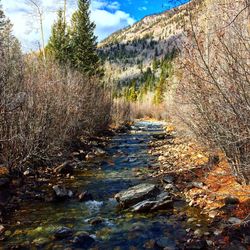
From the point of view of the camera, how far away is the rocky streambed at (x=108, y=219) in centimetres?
761

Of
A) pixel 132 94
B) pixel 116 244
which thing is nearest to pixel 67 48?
pixel 116 244

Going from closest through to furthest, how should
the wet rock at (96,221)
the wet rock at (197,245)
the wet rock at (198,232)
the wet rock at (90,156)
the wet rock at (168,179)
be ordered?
the wet rock at (197,245)
the wet rock at (198,232)
the wet rock at (96,221)
the wet rock at (168,179)
the wet rock at (90,156)

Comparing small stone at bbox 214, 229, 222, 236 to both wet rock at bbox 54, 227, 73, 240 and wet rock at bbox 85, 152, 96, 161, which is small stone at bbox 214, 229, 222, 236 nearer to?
wet rock at bbox 54, 227, 73, 240

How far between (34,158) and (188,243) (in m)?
7.80

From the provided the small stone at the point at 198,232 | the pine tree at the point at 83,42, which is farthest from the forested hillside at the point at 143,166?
the pine tree at the point at 83,42

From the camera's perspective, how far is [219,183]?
35.6 ft

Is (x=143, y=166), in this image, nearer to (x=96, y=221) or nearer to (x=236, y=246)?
(x=96, y=221)

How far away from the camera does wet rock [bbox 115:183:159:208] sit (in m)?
10.2

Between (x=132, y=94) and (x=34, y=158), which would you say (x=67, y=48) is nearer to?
(x=34, y=158)

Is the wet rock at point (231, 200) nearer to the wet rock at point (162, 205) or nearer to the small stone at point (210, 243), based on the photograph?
the wet rock at point (162, 205)

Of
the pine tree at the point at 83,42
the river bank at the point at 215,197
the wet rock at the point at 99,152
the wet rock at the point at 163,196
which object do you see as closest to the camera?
the river bank at the point at 215,197

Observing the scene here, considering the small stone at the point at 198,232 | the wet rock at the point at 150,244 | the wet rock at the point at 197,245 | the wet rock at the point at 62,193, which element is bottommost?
the wet rock at the point at 150,244

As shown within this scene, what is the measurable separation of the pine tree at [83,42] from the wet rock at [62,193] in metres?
24.2

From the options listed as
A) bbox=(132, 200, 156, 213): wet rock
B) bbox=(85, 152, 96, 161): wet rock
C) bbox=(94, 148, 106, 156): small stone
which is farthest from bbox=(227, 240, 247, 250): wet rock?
bbox=(94, 148, 106, 156): small stone
